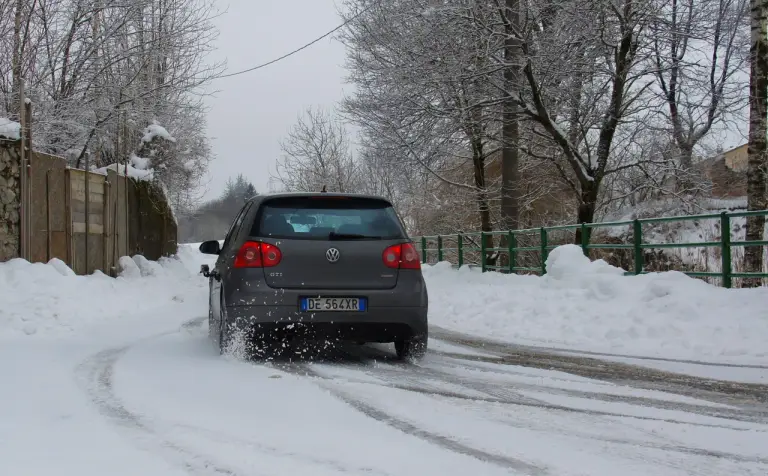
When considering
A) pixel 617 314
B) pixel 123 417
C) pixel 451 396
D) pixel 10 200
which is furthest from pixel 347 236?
pixel 10 200

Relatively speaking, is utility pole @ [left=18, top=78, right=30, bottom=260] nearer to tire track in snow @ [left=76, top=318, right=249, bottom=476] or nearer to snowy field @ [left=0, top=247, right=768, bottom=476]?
snowy field @ [left=0, top=247, right=768, bottom=476]

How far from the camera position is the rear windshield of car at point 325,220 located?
618 cm

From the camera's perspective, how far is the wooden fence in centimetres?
1134

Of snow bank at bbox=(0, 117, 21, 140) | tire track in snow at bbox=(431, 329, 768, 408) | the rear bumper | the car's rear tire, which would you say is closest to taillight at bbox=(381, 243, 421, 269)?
the rear bumper

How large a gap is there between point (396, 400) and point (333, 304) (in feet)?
5.29

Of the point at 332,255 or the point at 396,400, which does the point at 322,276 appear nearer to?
the point at 332,255

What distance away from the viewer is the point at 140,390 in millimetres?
4910

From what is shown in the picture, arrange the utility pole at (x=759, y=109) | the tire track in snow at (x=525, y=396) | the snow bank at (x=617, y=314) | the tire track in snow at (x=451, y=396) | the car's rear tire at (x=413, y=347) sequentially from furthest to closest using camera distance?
1. the utility pole at (x=759, y=109)
2. the snow bank at (x=617, y=314)
3. the car's rear tire at (x=413, y=347)
4. the tire track in snow at (x=525, y=396)
5. the tire track in snow at (x=451, y=396)

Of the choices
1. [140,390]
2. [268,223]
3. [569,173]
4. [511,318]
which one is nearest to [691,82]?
[569,173]

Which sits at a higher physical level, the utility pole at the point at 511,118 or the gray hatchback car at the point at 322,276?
the utility pole at the point at 511,118

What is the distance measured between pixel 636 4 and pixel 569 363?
35.7 feet

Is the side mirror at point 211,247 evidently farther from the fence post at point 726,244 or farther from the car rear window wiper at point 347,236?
the fence post at point 726,244

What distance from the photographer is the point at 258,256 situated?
604cm

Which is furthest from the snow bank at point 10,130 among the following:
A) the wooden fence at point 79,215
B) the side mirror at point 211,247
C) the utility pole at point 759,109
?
the utility pole at point 759,109
